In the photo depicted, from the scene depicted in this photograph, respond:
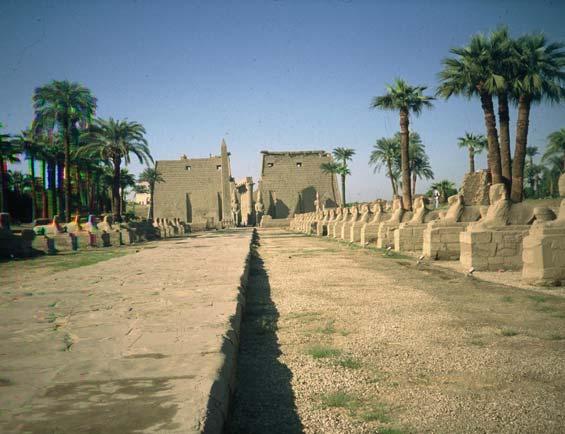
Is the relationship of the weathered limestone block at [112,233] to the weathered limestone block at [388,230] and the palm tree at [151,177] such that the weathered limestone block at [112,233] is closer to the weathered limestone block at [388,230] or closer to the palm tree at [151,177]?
the weathered limestone block at [388,230]

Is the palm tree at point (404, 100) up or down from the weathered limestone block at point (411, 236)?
up

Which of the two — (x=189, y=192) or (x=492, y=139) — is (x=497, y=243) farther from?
(x=189, y=192)

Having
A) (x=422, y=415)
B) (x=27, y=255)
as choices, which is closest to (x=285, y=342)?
(x=422, y=415)

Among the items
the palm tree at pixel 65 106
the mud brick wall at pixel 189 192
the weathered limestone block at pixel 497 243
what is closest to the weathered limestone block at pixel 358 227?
the weathered limestone block at pixel 497 243

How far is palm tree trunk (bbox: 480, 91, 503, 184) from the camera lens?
18.2 meters

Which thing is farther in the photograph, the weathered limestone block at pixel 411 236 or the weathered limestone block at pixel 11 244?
the weathered limestone block at pixel 11 244

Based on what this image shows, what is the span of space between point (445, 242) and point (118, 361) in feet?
29.6

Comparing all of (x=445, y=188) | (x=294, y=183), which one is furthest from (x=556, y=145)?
(x=294, y=183)

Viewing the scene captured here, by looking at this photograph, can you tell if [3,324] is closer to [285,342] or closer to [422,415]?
[285,342]

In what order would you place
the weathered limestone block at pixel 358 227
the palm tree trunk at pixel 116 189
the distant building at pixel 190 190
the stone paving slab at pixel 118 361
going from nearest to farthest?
the stone paving slab at pixel 118 361 → the weathered limestone block at pixel 358 227 → the palm tree trunk at pixel 116 189 → the distant building at pixel 190 190

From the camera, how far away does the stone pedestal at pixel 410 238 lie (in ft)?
40.0

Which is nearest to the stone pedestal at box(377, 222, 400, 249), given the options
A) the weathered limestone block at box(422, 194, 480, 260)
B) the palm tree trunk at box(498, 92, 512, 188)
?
the weathered limestone block at box(422, 194, 480, 260)

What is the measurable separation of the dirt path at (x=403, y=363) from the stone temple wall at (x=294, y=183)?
5665 centimetres

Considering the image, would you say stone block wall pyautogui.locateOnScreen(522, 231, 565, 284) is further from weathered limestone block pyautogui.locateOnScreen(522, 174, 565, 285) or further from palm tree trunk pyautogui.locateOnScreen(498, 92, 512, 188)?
palm tree trunk pyautogui.locateOnScreen(498, 92, 512, 188)
